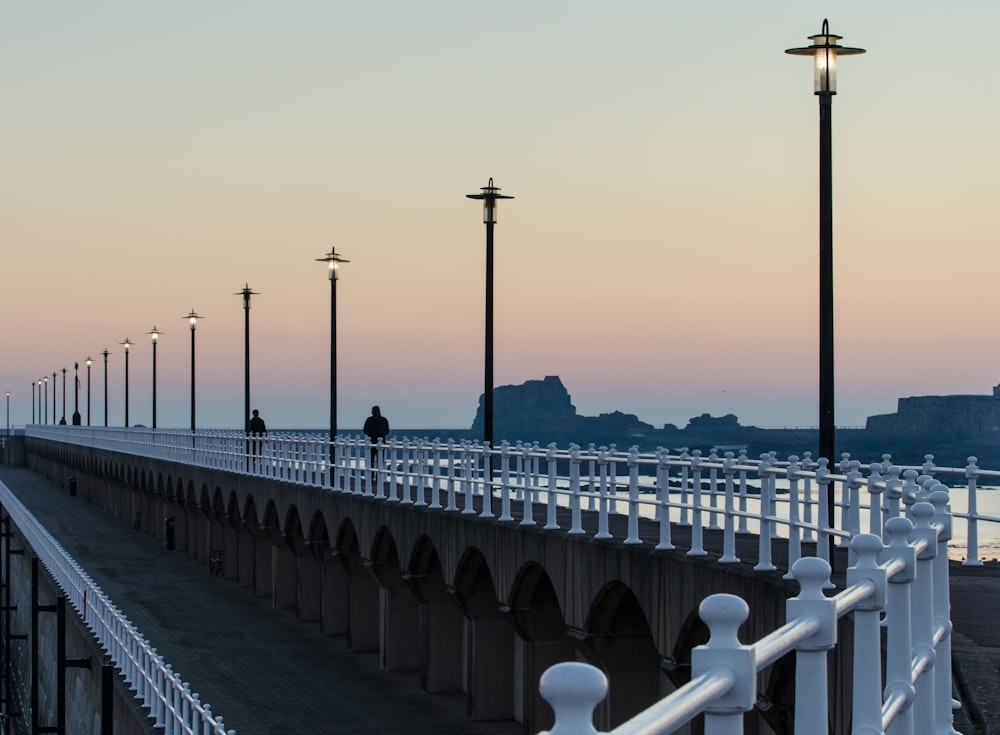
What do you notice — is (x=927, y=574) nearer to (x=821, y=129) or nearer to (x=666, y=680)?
(x=821, y=129)

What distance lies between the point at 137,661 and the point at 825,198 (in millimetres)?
15890

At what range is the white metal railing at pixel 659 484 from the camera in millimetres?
14953

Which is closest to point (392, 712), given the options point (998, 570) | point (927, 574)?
point (998, 570)

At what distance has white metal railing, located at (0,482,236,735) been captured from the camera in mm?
23547

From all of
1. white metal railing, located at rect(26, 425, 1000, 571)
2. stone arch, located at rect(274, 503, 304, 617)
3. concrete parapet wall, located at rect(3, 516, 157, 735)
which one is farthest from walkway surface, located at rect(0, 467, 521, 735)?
white metal railing, located at rect(26, 425, 1000, 571)

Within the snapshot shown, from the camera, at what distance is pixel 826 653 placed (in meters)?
5.36

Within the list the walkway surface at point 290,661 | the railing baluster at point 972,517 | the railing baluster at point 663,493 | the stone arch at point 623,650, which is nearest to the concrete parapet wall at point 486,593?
the stone arch at point 623,650

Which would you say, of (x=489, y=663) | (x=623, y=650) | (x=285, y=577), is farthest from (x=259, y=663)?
(x=623, y=650)

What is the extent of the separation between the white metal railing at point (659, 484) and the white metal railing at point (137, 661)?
5.84 m

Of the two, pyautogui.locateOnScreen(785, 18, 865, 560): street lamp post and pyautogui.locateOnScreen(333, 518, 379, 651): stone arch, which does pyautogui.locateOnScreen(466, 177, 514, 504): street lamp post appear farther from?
pyautogui.locateOnScreen(785, 18, 865, 560): street lamp post

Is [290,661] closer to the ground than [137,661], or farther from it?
closer to the ground

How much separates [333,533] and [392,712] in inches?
336

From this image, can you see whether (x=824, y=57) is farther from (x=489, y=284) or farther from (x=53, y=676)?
(x=53, y=676)

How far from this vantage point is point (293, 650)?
131ft
